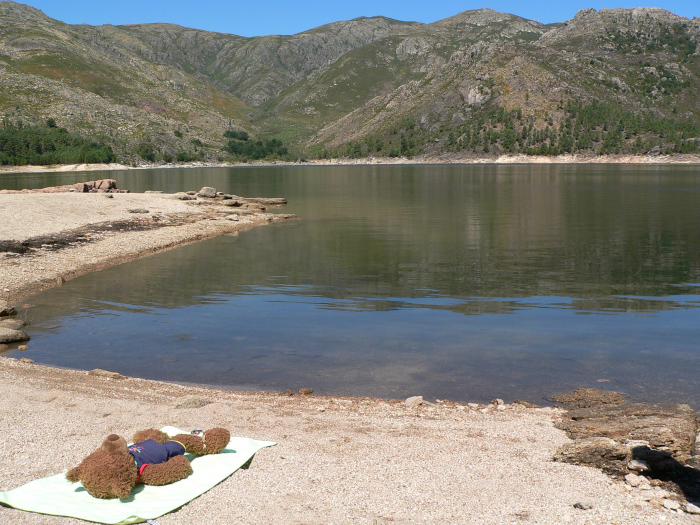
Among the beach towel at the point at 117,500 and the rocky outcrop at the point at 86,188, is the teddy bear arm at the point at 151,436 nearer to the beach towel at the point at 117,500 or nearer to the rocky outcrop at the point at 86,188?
the beach towel at the point at 117,500

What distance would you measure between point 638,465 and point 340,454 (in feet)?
15.1

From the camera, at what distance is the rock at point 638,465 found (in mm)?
8695

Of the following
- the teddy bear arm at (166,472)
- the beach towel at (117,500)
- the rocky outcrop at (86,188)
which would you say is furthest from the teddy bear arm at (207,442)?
the rocky outcrop at (86,188)

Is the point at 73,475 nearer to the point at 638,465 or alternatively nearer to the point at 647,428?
the point at 638,465

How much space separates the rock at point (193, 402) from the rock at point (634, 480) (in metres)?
7.87

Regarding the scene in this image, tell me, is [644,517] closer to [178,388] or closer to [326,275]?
[178,388]

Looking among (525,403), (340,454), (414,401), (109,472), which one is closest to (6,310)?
(109,472)

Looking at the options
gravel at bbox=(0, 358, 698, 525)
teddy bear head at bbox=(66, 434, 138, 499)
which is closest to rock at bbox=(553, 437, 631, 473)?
gravel at bbox=(0, 358, 698, 525)

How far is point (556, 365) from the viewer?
Answer: 1527 cm

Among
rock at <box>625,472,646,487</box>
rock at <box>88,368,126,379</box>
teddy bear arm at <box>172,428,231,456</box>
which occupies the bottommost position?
rock at <box>88,368,126,379</box>

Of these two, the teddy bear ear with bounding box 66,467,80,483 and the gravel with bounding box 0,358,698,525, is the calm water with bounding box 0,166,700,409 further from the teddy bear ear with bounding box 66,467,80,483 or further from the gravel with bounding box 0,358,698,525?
the teddy bear ear with bounding box 66,467,80,483

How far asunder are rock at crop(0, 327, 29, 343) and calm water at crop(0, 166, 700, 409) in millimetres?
451

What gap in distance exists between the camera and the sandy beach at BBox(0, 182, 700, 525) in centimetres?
766

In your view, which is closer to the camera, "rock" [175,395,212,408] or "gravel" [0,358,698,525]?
"gravel" [0,358,698,525]
